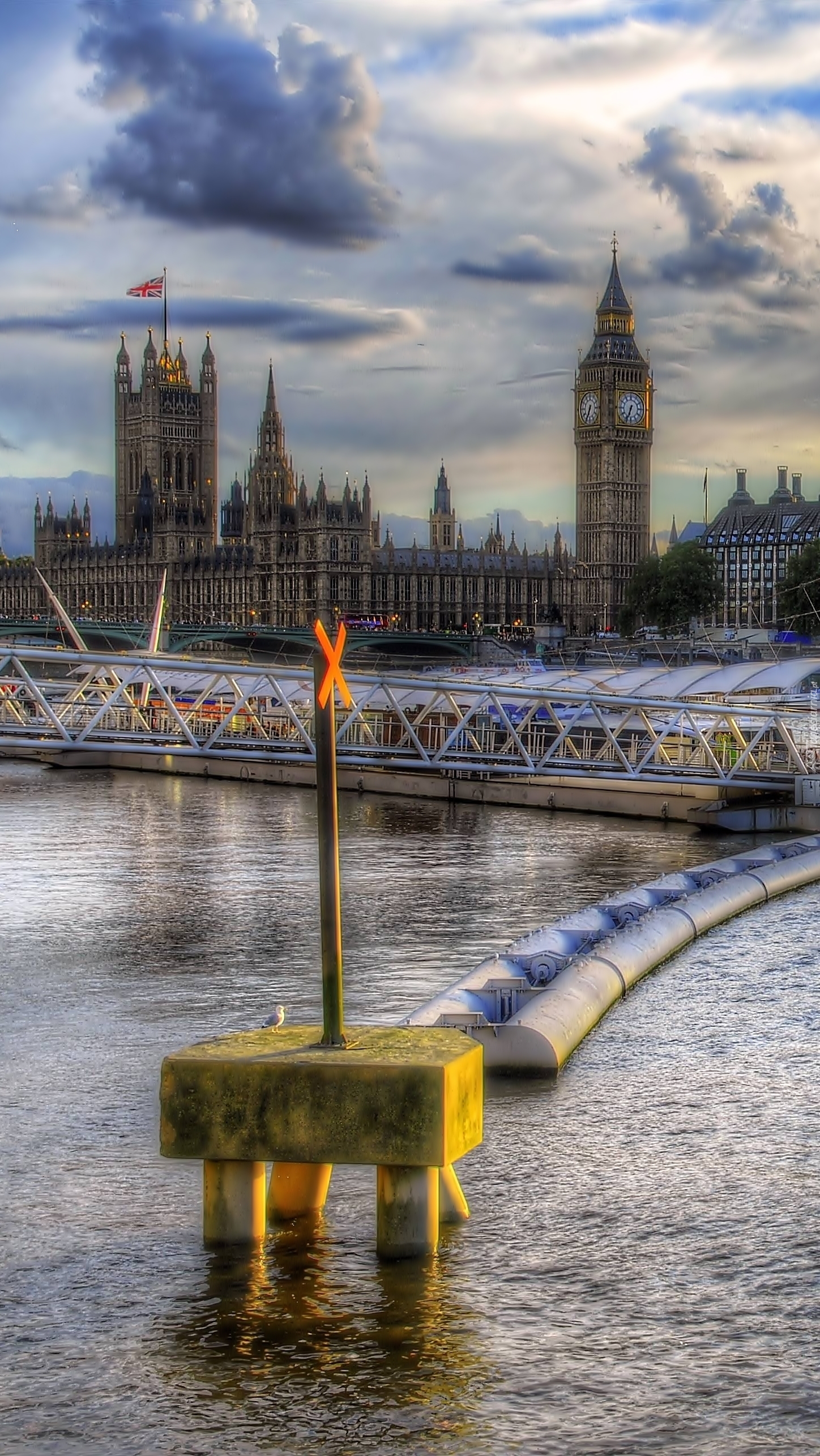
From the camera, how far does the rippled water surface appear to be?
13.2 metres

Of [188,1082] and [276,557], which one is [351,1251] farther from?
[276,557]

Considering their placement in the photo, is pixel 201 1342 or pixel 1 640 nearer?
pixel 201 1342

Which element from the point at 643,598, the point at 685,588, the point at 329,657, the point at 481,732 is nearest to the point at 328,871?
the point at 329,657

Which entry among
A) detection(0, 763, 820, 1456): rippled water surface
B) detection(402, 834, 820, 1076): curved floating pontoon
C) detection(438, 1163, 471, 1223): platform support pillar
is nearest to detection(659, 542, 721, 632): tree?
detection(402, 834, 820, 1076): curved floating pontoon

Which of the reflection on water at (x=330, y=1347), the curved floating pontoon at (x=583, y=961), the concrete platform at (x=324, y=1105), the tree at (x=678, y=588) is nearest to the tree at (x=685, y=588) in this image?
the tree at (x=678, y=588)

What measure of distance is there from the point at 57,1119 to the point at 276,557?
180861mm

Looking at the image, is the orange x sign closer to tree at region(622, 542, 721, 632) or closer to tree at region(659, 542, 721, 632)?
tree at region(622, 542, 721, 632)

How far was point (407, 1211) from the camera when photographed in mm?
14750

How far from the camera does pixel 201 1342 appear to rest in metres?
14.4

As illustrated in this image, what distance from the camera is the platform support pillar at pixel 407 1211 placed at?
47.7ft

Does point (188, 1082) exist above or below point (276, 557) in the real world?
below

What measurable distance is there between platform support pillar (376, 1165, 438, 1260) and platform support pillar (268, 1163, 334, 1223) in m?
1.15

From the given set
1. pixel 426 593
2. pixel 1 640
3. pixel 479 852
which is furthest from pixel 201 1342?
pixel 426 593

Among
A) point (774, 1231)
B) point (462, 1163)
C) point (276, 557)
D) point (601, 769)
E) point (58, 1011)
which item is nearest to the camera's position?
point (774, 1231)
